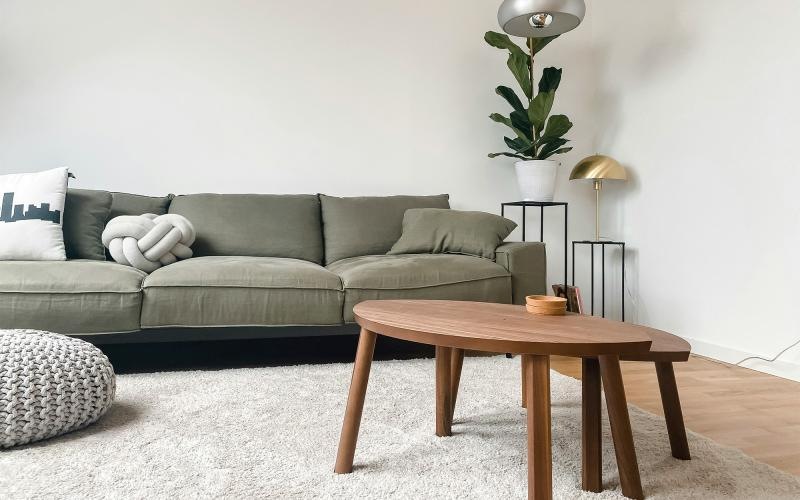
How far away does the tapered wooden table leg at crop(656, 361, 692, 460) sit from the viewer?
1.52m

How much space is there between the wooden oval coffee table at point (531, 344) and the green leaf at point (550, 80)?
233 cm

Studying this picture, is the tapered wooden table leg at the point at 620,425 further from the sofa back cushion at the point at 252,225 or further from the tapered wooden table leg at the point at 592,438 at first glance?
the sofa back cushion at the point at 252,225

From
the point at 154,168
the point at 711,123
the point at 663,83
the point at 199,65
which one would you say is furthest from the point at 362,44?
the point at 711,123

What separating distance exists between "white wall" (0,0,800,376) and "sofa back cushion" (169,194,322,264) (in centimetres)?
39

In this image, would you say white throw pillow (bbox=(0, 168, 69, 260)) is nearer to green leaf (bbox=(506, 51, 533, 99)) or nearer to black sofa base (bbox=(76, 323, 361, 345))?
black sofa base (bbox=(76, 323, 361, 345))

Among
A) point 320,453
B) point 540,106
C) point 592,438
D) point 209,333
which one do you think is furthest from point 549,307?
point 540,106

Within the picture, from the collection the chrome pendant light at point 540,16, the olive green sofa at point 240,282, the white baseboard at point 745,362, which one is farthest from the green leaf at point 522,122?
the white baseboard at point 745,362

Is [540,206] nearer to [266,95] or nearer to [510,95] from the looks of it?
[510,95]

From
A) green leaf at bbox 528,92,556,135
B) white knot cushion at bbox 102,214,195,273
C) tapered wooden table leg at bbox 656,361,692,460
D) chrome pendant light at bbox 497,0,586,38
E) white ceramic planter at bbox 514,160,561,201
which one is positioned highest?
chrome pendant light at bbox 497,0,586,38

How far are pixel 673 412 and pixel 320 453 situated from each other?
90cm

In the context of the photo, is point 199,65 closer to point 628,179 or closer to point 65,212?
point 65,212

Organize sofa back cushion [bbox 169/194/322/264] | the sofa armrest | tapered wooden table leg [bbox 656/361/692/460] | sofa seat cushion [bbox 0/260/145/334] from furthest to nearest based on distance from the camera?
sofa back cushion [bbox 169/194/322/264] < the sofa armrest < sofa seat cushion [bbox 0/260/145/334] < tapered wooden table leg [bbox 656/361/692/460]

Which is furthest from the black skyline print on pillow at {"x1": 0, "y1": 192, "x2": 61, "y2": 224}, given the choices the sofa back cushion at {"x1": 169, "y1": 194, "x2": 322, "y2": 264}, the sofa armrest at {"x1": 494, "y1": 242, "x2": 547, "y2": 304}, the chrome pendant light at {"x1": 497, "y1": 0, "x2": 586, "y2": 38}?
the chrome pendant light at {"x1": 497, "y1": 0, "x2": 586, "y2": 38}

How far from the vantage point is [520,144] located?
353 cm
